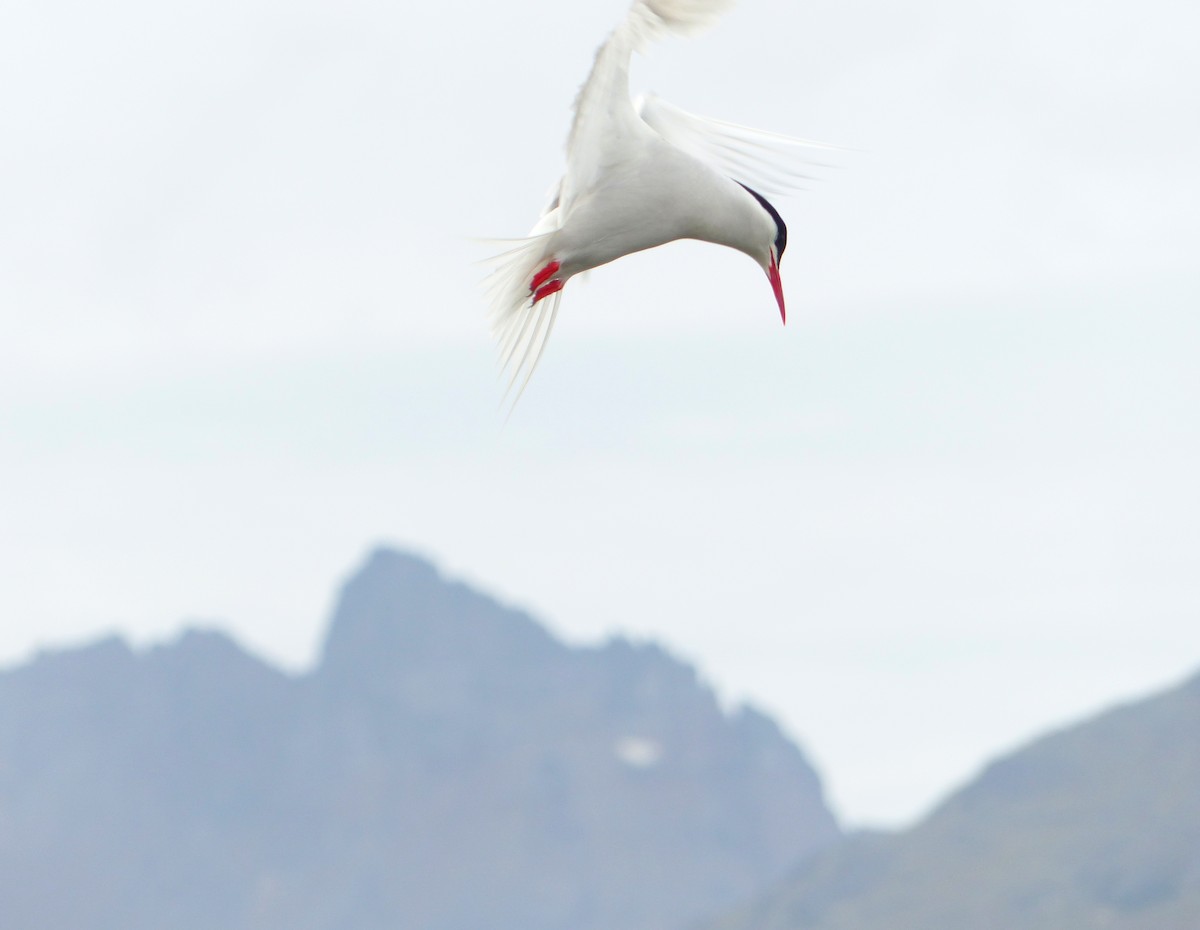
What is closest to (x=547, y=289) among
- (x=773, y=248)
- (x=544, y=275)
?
(x=544, y=275)

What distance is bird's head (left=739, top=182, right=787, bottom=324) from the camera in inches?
478

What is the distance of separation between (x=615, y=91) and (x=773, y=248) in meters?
1.95

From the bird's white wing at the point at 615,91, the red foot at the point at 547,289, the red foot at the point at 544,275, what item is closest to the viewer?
the bird's white wing at the point at 615,91

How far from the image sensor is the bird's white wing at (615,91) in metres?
10.6

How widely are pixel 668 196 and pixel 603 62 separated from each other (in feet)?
3.47

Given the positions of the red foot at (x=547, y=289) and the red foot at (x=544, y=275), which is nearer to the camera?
the red foot at (x=544, y=275)

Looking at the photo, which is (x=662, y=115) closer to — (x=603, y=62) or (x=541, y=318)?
(x=541, y=318)

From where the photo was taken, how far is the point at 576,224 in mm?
11289

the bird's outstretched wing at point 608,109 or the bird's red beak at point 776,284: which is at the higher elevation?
the bird's outstretched wing at point 608,109

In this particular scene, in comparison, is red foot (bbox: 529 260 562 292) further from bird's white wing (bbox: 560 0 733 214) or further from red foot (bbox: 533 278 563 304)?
bird's white wing (bbox: 560 0 733 214)

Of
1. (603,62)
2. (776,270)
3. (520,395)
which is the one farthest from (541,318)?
(603,62)

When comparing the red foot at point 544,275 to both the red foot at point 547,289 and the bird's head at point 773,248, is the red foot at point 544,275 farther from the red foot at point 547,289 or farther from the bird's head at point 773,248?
the bird's head at point 773,248

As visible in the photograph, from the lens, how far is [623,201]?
36.7ft

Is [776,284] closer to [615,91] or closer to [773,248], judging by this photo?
[773,248]
